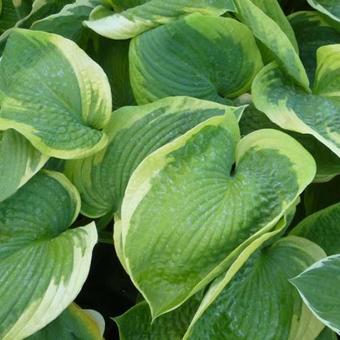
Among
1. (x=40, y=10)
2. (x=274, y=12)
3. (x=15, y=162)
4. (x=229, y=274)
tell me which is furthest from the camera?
(x=40, y=10)

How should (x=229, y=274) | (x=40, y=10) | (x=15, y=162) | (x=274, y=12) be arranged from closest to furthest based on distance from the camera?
(x=229, y=274) → (x=15, y=162) → (x=274, y=12) → (x=40, y=10)

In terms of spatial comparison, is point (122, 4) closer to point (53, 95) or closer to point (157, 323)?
point (53, 95)

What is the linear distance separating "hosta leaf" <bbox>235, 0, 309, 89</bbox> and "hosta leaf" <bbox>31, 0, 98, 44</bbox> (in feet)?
0.76

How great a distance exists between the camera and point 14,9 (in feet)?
3.11

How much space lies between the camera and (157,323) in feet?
2.07

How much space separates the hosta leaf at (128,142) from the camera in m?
0.64

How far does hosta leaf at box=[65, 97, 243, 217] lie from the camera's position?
0.64m

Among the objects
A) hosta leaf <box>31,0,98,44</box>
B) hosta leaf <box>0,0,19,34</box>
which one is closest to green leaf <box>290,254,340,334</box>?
hosta leaf <box>31,0,98,44</box>

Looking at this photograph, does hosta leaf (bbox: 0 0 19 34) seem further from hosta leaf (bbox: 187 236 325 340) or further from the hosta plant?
hosta leaf (bbox: 187 236 325 340)

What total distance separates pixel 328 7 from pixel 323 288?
15.7 inches

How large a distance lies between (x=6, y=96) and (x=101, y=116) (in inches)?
3.9

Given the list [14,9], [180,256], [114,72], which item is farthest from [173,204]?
[14,9]

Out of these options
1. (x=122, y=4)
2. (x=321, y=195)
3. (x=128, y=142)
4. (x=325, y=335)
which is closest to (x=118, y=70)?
(x=122, y=4)

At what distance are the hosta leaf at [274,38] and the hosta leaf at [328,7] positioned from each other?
0.40 feet
